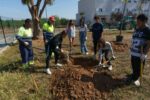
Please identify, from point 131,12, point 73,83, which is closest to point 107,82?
point 73,83

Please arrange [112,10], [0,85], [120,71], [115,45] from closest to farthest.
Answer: [0,85]
[120,71]
[115,45]
[112,10]

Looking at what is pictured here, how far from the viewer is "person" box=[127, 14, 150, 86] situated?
7.59m

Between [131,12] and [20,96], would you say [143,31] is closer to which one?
[20,96]

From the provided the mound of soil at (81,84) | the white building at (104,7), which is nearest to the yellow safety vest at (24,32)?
the mound of soil at (81,84)

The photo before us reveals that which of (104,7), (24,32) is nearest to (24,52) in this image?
(24,32)

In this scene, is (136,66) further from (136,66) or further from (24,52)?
(24,52)

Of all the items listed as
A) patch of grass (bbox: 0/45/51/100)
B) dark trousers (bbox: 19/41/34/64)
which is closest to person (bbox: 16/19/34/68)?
dark trousers (bbox: 19/41/34/64)

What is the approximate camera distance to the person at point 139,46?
24.9ft

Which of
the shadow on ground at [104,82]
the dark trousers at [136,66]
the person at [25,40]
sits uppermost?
the person at [25,40]

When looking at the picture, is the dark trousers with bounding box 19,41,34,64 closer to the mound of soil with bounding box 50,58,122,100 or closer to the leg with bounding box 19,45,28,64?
the leg with bounding box 19,45,28,64

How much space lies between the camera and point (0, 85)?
8031 millimetres

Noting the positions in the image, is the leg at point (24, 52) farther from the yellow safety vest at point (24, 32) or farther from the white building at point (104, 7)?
the white building at point (104, 7)

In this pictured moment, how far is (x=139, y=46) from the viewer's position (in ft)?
25.5

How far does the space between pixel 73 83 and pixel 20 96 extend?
4.82 feet
